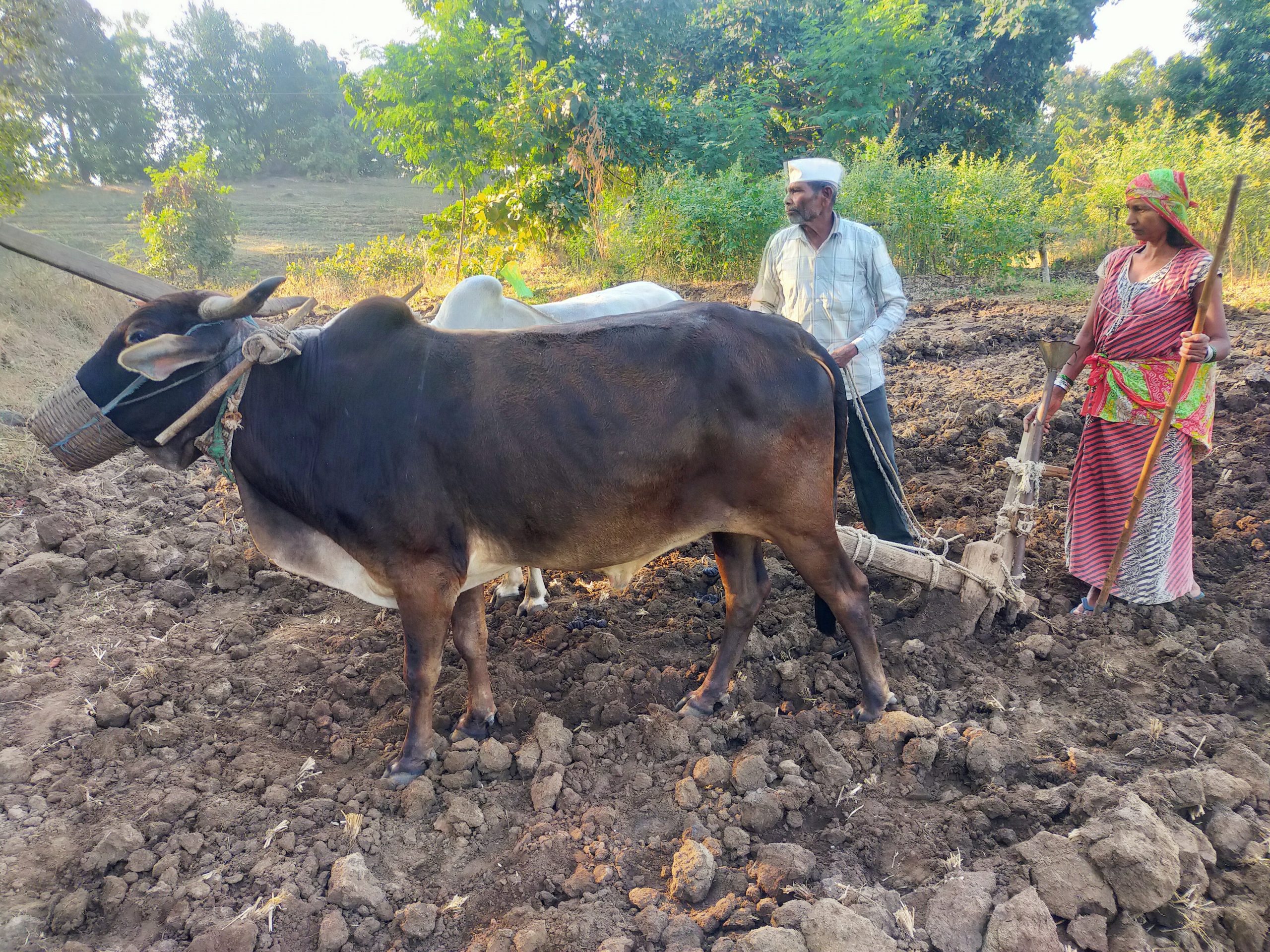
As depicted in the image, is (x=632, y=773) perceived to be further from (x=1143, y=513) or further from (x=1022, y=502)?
(x=1143, y=513)

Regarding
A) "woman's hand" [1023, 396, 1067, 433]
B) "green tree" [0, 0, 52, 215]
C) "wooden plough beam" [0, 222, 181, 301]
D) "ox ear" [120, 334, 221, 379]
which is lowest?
"woman's hand" [1023, 396, 1067, 433]

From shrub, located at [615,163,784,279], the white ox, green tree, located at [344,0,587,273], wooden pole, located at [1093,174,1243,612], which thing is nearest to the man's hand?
the white ox

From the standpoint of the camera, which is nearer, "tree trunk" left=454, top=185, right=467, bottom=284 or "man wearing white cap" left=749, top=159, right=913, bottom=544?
"man wearing white cap" left=749, top=159, right=913, bottom=544

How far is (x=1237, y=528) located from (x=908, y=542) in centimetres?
175

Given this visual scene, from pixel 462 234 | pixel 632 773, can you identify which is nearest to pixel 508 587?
pixel 632 773

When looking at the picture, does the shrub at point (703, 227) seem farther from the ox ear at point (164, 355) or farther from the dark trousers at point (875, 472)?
the ox ear at point (164, 355)

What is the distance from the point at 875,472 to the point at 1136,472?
1084 millimetres

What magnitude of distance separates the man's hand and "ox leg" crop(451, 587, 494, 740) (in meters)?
1.70

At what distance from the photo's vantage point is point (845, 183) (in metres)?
13.0

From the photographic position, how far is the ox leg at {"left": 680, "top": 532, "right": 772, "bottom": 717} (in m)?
3.07

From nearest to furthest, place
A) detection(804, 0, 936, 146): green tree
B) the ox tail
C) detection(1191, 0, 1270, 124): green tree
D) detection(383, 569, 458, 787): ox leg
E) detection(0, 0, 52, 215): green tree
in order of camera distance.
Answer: detection(383, 569, 458, 787): ox leg < the ox tail < detection(0, 0, 52, 215): green tree < detection(1191, 0, 1270, 124): green tree < detection(804, 0, 936, 146): green tree

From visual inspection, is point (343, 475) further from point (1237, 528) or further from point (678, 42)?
point (678, 42)

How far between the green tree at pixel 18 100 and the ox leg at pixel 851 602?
7.95 metres

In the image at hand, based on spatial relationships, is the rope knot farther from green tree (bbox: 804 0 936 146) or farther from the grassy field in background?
green tree (bbox: 804 0 936 146)
